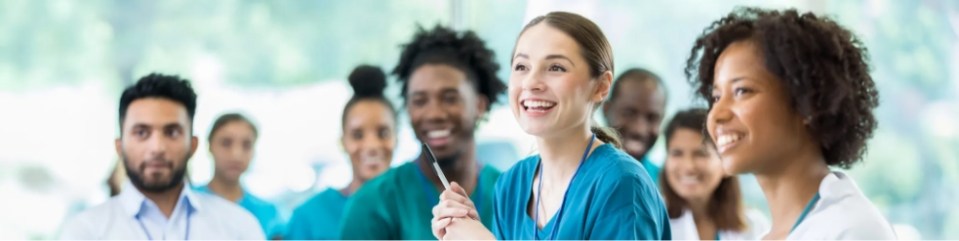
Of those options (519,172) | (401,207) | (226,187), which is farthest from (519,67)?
(226,187)

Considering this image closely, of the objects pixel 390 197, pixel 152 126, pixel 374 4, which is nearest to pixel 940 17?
pixel 374 4

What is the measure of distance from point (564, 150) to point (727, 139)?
26 cm

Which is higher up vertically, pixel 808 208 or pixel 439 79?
pixel 439 79

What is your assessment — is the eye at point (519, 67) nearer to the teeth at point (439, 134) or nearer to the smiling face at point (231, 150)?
the teeth at point (439, 134)

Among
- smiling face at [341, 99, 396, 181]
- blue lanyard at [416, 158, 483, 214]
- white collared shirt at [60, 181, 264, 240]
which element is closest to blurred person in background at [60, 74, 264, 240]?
white collared shirt at [60, 181, 264, 240]

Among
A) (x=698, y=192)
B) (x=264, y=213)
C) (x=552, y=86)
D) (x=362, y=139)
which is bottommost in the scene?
(x=264, y=213)

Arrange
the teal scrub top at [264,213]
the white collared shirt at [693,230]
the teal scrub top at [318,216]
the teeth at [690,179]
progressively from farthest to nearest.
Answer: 1. the teal scrub top at [264,213]
2. the teal scrub top at [318,216]
3. the teeth at [690,179]
4. the white collared shirt at [693,230]

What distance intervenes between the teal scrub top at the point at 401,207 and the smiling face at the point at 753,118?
983 mm

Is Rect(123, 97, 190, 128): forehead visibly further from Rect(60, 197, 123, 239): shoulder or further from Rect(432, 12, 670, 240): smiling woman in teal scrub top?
Rect(432, 12, 670, 240): smiling woman in teal scrub top

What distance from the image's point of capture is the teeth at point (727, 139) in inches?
55.7

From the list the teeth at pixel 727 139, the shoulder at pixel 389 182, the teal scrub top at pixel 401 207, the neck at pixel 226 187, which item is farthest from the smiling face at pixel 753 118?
the neck at pixel 226 187

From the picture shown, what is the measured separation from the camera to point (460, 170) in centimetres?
249

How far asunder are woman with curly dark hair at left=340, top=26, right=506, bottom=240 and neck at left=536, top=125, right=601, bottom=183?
0.76m

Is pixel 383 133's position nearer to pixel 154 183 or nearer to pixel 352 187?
pixel 352 187
